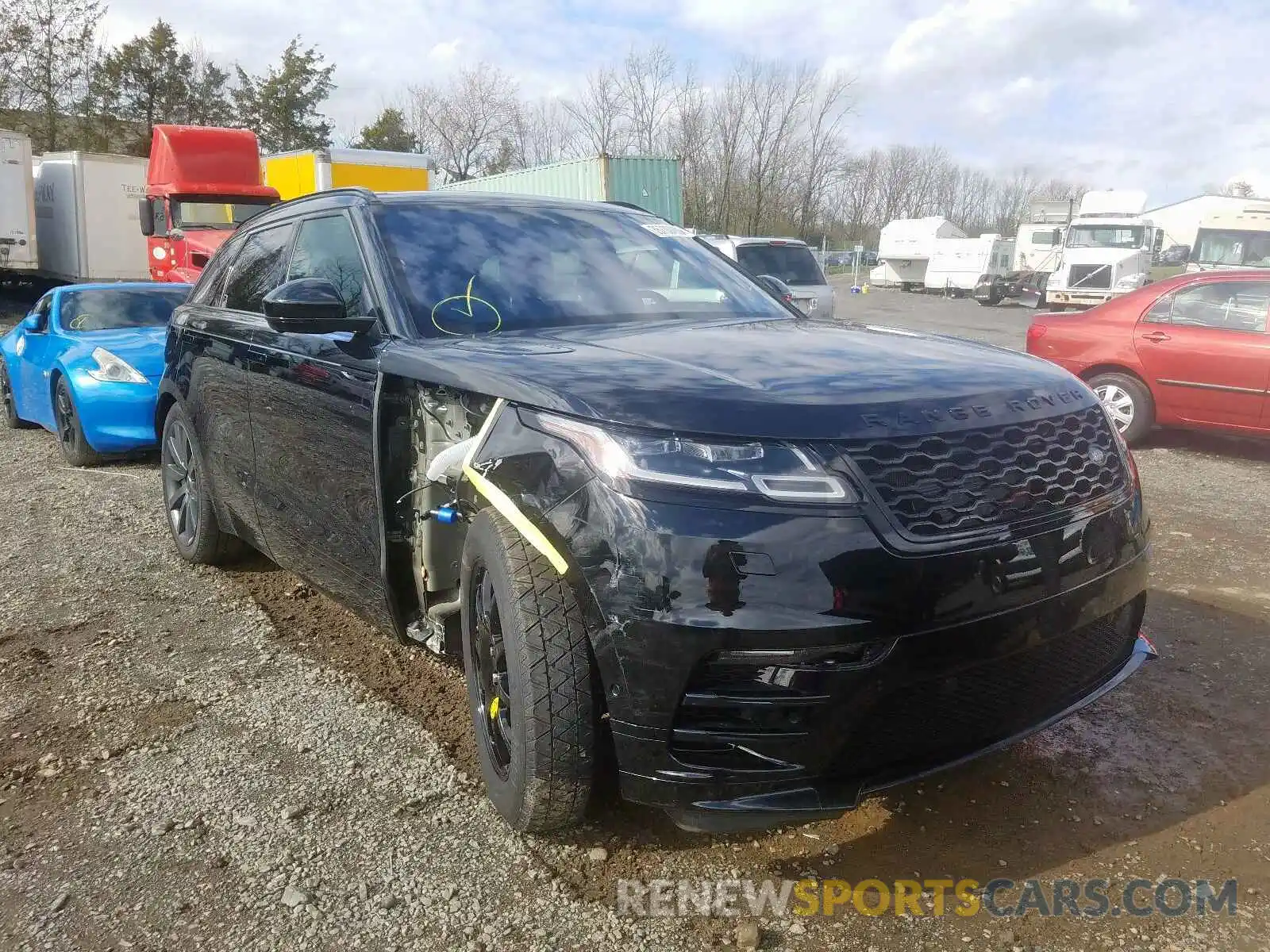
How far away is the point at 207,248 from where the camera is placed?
45.5 feet

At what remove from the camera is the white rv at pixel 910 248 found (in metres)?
39.2

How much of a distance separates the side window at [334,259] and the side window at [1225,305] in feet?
21.6

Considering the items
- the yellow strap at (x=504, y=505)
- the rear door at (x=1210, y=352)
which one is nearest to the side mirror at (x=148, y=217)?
the rear door at (x=1210, y=352)

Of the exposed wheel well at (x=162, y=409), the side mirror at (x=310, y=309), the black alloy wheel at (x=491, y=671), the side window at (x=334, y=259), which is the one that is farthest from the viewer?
the exposed wheel well at (x=162, y=409)

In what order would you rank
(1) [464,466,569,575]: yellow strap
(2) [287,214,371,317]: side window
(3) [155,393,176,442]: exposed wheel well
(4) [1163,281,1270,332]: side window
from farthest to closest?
(4) [1163,281,1270,332]: side window < (3) [155,393,176,442]: exposed wheel well < (2) [287,214,371,317]: side window < (1) [464,466,569,575]: yellow strap

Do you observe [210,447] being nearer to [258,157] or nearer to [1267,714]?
[1267,714]

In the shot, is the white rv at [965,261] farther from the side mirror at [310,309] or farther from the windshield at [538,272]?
the side mirror at [310,309]

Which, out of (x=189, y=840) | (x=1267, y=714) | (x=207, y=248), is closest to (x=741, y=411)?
(x=189, y=840)

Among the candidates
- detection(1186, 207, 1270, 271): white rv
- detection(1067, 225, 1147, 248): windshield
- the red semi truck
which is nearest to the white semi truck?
the red semi truck

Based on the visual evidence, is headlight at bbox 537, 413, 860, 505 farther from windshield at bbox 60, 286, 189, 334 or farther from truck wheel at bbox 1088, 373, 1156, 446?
windshield at bbox 60, 286, 189, 334

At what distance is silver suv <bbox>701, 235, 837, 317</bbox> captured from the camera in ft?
40.4

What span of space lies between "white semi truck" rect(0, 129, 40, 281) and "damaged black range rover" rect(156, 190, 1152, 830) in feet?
64.8

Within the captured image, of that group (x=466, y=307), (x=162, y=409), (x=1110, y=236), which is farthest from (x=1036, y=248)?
(x=466, y=307)

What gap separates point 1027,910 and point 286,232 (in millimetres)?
3457
